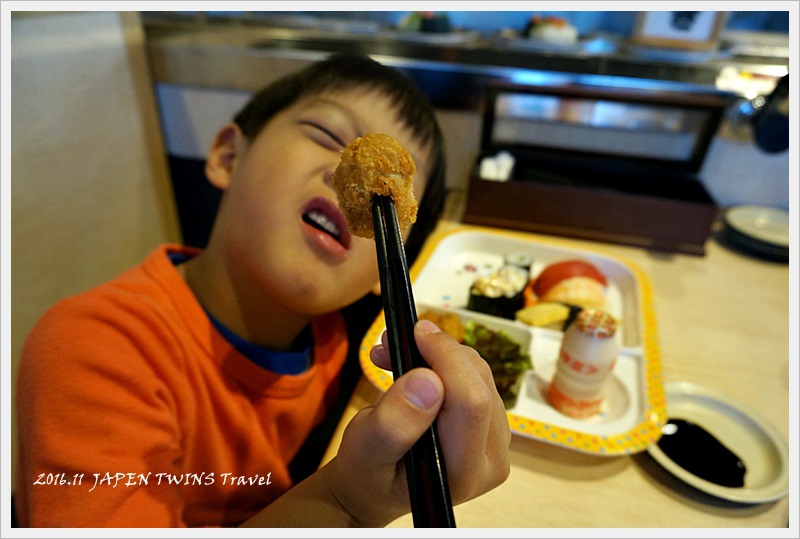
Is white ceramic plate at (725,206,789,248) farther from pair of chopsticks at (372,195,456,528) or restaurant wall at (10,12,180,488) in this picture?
restaurant wall at (10,12,180,488)

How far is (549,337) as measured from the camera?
1.00 meters

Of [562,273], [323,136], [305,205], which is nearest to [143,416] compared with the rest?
[305,205]

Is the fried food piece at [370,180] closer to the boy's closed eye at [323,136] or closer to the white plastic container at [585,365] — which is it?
the boy's closed eye at [323,136]

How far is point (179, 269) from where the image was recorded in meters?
0.99

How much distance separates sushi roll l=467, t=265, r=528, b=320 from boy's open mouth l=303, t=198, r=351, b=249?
1.69ft

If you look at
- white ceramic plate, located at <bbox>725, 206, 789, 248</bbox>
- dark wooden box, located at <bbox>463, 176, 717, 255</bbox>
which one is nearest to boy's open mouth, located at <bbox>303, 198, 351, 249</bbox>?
dark wooden box, located at <bbox>463, 176, 717, 255</bbox>

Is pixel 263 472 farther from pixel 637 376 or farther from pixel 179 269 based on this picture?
pixel 637 376

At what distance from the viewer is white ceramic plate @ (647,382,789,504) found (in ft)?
2.51

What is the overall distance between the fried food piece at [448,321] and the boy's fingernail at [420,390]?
0.52 meters

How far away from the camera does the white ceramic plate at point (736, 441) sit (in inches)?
30.1

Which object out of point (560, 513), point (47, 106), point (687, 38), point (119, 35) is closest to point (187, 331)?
point (560, 513)

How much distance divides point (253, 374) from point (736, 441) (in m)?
0.91

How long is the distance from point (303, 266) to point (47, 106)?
1.14m

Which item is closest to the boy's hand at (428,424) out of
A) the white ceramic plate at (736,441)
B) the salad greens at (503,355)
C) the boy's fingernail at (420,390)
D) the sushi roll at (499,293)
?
the boy's fingernail at (420,390)
